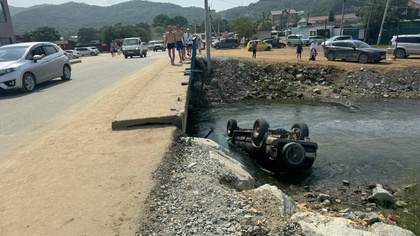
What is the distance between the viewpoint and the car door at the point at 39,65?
11.7 meters

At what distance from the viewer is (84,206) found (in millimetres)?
3572

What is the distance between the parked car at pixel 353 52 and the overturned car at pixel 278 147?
14641 millimetres

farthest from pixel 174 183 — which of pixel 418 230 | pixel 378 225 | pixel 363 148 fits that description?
pixel 363 148

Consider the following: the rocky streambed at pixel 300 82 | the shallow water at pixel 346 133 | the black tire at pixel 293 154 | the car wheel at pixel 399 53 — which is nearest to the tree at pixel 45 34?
the rocky streambed at pixel 300 82

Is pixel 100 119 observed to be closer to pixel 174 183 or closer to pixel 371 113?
pixel 174 183

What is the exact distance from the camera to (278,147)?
307 inches

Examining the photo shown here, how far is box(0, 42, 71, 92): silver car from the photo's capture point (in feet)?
35.0

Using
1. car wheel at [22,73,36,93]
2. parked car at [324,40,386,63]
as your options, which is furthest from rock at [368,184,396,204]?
parked car at [324,40,386,63]

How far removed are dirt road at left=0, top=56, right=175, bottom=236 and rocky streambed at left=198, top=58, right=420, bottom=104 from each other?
448 inches

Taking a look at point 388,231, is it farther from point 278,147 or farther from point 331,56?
point 331,56

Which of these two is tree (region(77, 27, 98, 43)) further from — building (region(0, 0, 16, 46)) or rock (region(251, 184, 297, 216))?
rock (region(251, 184, 297, 216))

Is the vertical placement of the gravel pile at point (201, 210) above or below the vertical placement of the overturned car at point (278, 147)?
above

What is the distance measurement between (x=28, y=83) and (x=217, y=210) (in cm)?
1062

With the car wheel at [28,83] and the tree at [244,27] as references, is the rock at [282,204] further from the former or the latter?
the tree at [244,27]
